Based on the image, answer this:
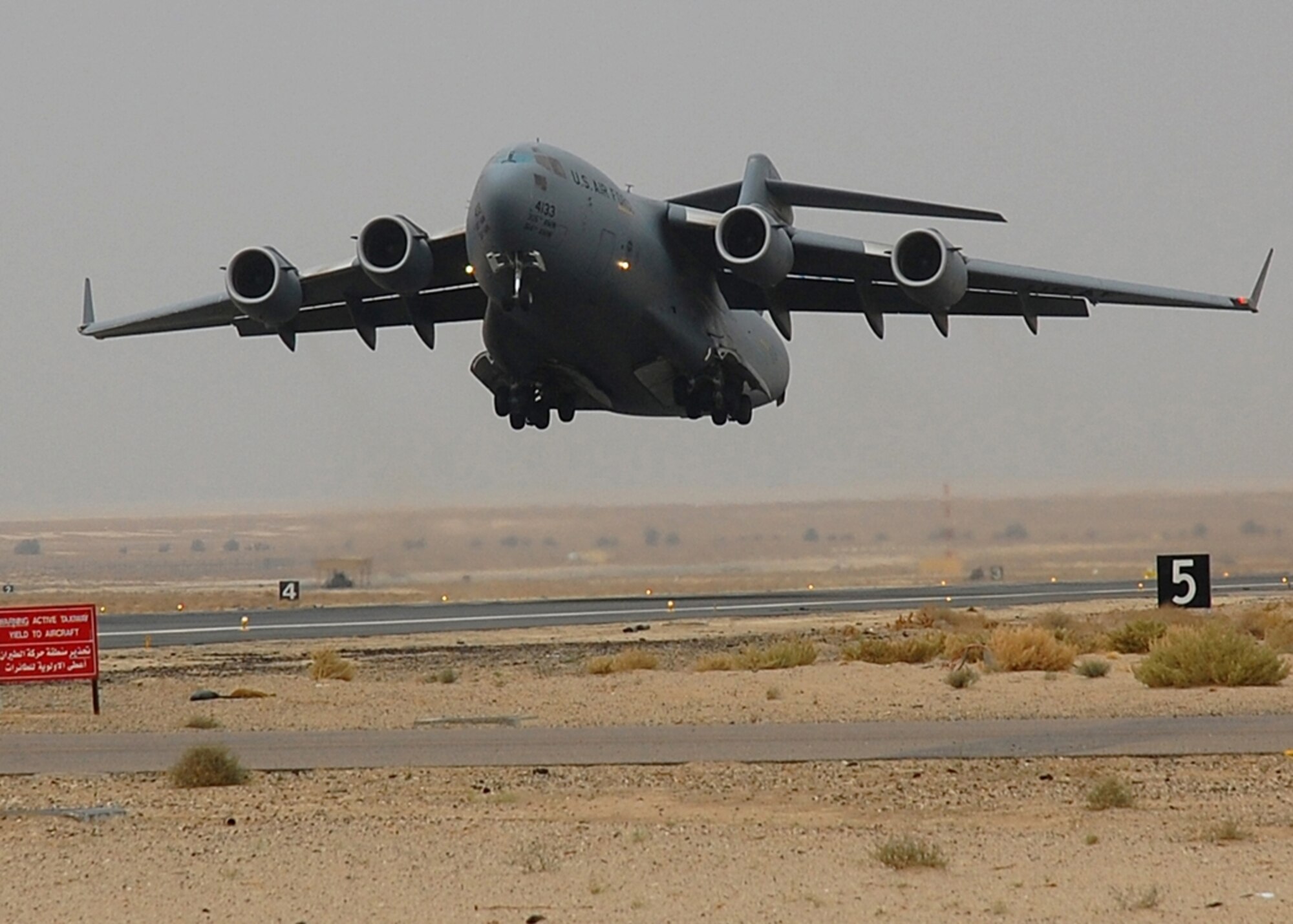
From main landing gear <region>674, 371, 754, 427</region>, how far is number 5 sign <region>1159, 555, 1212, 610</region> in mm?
10716

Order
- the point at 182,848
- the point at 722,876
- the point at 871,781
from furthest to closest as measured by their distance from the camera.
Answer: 1. the point at 871,781
2. the point at 182,848
3. the point at 722,876

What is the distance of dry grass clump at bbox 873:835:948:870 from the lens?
404 inches

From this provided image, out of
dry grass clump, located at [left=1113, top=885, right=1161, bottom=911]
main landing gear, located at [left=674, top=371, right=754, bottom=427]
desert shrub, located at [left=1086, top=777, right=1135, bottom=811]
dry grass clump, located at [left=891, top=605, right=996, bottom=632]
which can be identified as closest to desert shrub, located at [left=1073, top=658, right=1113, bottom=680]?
main landing gear, located at [left=674, top=371, right=754, bottom=427]

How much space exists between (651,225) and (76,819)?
13421 millimetres

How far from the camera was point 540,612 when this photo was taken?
152 feet

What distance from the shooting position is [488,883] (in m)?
10.2

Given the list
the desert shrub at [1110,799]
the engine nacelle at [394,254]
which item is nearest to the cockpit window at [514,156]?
the engine nacelle at [394,254]

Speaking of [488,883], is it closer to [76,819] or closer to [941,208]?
[76,819]

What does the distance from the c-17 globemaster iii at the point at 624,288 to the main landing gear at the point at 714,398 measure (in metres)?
0.03

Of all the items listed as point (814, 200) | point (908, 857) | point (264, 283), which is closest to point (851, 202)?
point (814, 200)

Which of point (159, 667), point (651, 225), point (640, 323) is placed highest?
point (651, 225)

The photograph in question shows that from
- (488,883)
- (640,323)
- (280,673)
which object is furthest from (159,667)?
(488,883)

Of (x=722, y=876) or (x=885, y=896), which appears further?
(x=722, y=876)

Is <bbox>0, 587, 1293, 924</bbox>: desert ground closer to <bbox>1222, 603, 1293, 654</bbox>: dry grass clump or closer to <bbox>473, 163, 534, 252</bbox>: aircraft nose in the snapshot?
<bbox>473, 163, 534, 252</bbox>: aircraft nose
